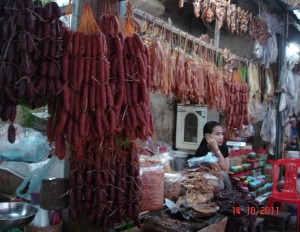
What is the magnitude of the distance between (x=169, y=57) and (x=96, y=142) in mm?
1442

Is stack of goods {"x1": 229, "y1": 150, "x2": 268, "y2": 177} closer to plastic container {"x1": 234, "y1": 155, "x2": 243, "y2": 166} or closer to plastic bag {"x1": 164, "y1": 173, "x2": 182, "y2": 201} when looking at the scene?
plastic container {"x1": 234, "y1": 155, "x2": 243, "y2": 166}

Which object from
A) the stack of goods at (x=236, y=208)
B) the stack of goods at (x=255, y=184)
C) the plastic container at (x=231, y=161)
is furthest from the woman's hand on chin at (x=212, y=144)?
the plastic container at (x=231, y=161)

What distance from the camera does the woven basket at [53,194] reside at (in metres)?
2.14

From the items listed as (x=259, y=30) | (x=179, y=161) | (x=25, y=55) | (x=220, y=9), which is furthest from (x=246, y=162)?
(x=25, y=55)

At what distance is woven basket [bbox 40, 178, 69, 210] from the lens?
214 cm

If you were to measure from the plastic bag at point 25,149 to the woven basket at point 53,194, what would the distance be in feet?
4.95

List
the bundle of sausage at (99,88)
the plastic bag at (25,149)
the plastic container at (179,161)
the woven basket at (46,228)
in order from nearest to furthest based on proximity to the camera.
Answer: the bundle of sausage at (99,88) < the woven basket at (46,228) < the plastic bag at (25,149) < the plastic container at (179,161)

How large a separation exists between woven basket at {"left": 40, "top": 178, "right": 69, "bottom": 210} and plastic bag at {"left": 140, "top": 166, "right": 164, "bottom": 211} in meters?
0.69

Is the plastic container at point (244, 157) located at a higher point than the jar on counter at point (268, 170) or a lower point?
higher

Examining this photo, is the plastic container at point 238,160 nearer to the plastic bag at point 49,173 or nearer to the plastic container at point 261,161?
the plastic container at point 261,161

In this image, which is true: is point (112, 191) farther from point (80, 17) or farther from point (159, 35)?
point (159, 35)

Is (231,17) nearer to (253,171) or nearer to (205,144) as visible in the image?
(205,144)

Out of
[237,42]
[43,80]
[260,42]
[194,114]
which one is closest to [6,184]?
[43,80]

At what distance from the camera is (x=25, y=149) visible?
141 inches
